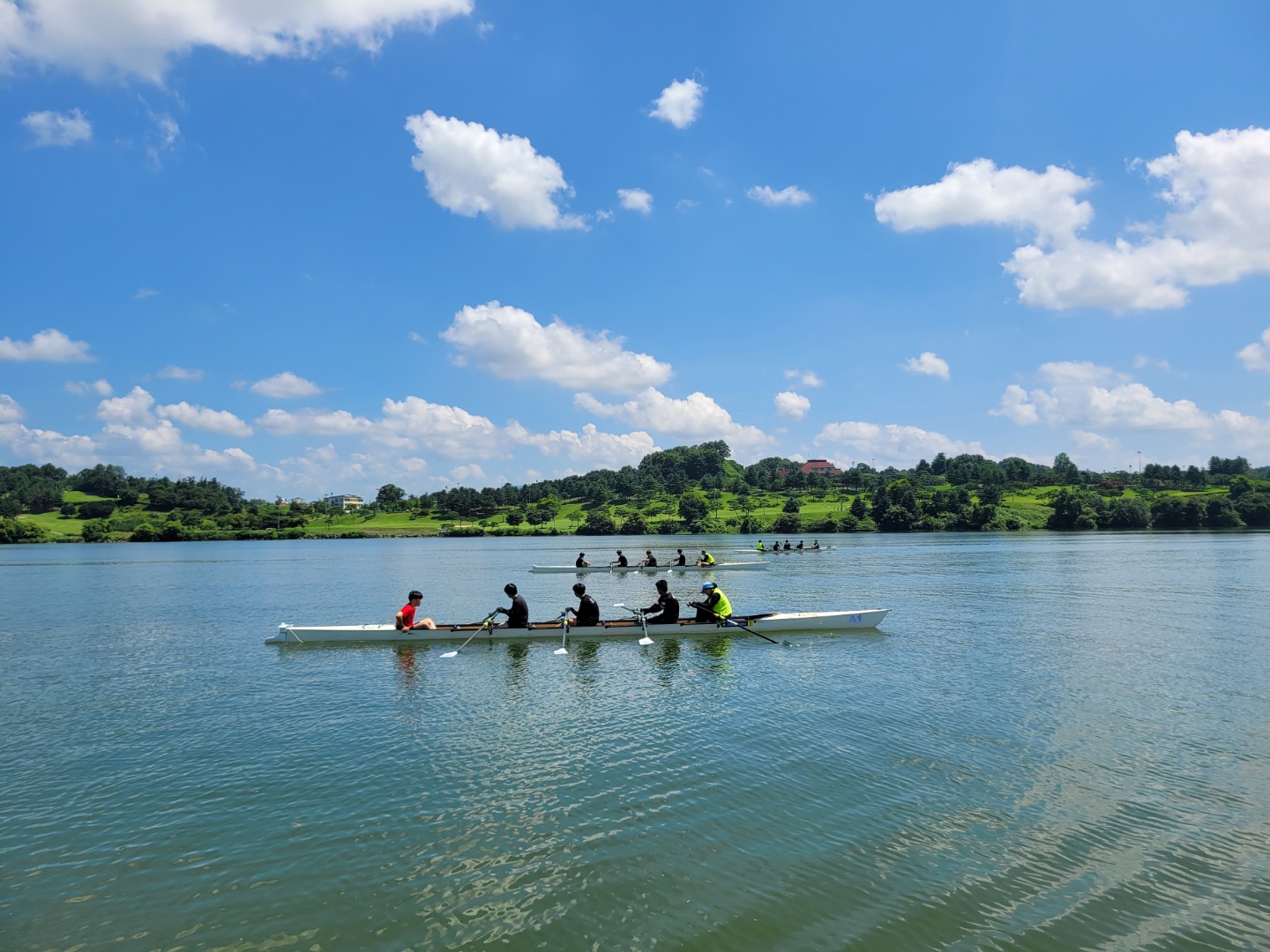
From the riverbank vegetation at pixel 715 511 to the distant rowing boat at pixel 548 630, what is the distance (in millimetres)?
116632

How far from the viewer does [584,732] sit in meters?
14.8

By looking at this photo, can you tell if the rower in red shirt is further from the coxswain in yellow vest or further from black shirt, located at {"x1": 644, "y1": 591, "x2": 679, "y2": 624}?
the coxswain in yellow vest

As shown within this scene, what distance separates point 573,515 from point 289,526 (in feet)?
224

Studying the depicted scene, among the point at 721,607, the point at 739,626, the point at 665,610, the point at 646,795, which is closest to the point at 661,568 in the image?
the point at 721,607

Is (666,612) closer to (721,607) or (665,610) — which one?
(665,610)

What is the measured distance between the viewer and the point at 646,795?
11.3 meters

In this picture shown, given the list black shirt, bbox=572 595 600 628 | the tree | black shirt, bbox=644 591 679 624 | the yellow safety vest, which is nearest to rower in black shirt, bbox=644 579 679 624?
black shirt, bbox=644 591 679 624

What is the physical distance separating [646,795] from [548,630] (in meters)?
14.3

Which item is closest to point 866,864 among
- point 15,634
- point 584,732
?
point 584,732

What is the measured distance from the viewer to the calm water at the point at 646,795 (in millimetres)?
8039

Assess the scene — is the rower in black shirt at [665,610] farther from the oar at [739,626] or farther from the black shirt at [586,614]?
the black shirt at [586,614]

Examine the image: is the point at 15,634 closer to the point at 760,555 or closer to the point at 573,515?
the point at 760,555

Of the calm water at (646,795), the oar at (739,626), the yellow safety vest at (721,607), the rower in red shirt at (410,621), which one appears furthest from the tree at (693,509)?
the calm water at (646,795)

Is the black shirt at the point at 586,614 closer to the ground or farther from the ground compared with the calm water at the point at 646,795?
farther from the ground
